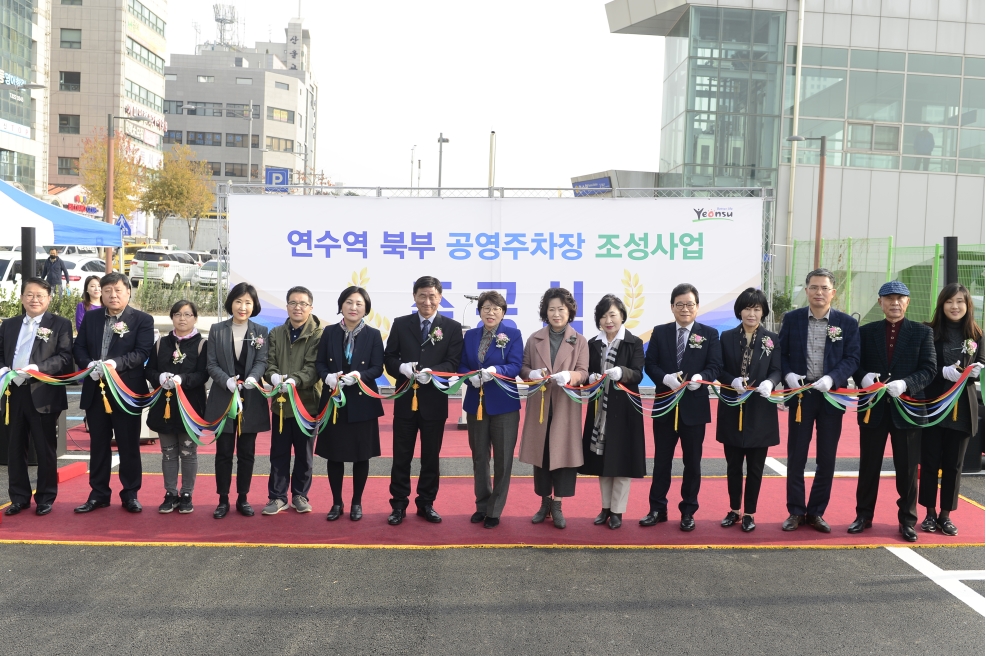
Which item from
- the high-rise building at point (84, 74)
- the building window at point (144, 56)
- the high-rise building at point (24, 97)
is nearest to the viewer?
the high-rise building at point (24, 97)

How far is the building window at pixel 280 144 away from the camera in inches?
2751

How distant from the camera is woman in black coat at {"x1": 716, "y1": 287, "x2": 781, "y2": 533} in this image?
5.39 metres

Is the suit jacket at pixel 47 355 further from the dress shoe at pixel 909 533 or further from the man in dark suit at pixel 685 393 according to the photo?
the dress shoe at pixel 909 533

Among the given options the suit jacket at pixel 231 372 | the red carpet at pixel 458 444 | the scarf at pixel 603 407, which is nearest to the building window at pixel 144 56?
the red carpet at pixel 458 444

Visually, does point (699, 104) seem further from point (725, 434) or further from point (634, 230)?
point (725, 434)

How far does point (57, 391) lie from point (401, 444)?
7.64 ft

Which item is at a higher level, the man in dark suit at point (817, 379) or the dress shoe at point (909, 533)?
the man in dark suit at point (817, 379)

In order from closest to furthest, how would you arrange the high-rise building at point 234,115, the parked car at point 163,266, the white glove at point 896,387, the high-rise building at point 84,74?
the white glove at point 896,387 < the parked car at point 163,266 < the high-rise building at point 84,74 < the high-rise building at point 234,115

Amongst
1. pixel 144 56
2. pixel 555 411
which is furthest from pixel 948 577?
pixel 144 56

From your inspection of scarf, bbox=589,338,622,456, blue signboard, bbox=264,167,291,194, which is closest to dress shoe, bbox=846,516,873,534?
scarf, bbox=589,338,622,456

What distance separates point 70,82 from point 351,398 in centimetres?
4967

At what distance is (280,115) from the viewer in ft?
233

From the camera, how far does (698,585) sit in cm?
449

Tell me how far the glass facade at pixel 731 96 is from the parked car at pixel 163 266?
1562 cm
